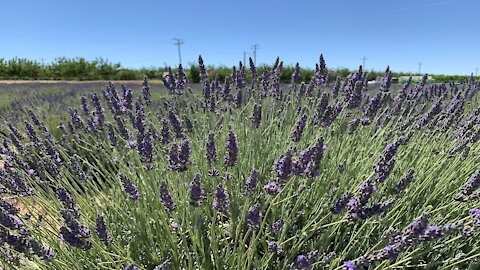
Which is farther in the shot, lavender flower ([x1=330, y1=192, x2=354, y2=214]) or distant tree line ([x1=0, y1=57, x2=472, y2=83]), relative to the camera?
distant tree line ([x1=0, y1=57, x2=472, y2=83])

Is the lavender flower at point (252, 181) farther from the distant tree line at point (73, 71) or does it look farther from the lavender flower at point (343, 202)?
the distant tree line at point (73, 71)

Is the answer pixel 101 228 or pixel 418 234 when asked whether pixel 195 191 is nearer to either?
pixel 101 228

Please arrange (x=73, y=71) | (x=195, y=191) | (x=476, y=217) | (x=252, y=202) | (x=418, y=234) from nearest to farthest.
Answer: (x=418, y=234) → (x=476, y=217) → (x=195, y=191) → (x=252, y=202) → (x=73, y=71)

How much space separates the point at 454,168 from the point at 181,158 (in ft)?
5.83

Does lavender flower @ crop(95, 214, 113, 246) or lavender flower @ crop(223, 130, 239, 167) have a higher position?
lavender flower @ crop(223, 130, 239, 167)

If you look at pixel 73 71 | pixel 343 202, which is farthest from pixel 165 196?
pixel 73 71

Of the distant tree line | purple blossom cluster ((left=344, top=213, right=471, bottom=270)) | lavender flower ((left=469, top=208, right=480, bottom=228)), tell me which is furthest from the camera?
the distant tree line

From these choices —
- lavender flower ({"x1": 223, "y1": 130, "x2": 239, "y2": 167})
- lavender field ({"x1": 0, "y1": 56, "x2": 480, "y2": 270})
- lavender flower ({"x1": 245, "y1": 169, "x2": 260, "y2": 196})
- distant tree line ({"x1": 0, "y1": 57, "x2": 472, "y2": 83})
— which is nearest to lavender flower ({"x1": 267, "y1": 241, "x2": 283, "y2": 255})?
lavender field ({"x1": 0, "y1": 56, "x2": 480, "y2": 270})

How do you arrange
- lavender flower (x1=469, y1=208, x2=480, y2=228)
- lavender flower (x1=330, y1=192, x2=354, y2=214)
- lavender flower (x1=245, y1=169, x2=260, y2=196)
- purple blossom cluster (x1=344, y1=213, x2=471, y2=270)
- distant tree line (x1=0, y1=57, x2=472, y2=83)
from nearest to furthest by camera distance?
purple blossom cluster (x1=344, y1=213, x2=471, y2=270) → lavender flower (x1=469, y1=208, x2=480, y2=228) → lavender flower (x1=330, y1=192, x2=354, y2=214) → lavender flower (x1=245, y1=169, x2=260, y2=196) → distant tree line (x1=0, y1=57, x2=472, y2=83)

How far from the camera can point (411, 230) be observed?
39.1 inches

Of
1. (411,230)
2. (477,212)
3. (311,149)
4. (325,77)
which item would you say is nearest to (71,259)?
(311,149)

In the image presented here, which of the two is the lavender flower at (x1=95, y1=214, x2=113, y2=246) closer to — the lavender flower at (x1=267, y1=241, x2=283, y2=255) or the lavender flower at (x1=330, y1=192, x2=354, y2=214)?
the lavender flower at (x1=267, y1=241, x2=283, y2=255)

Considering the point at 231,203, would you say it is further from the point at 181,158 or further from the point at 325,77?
the point at 325,77

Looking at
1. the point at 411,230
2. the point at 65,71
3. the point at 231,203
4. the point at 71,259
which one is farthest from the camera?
the point at 65,71
